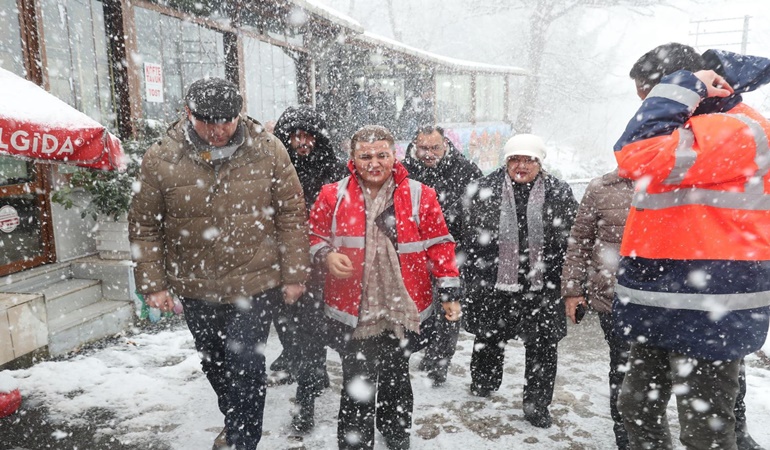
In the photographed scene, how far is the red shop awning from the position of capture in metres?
3.38

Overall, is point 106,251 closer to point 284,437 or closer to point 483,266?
point 284,437

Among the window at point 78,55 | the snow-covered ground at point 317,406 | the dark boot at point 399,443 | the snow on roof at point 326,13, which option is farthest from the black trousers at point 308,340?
the snow on roof at point 326,13

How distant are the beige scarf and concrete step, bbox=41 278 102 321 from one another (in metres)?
3.76

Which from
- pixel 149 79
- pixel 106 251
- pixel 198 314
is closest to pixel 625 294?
pixel 198 314

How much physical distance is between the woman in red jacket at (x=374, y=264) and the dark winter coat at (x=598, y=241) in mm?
752

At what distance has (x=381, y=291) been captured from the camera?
9.65 ft

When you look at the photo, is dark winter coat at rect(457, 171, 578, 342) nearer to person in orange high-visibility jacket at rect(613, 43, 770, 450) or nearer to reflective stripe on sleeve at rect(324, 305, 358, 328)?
reflective stripe on sleeve at rect(324, 305, 358, 328)

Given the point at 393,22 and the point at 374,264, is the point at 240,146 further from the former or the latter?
the point at 393,22

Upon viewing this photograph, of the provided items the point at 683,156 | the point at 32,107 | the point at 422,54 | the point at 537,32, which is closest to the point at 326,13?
the point at 422,54

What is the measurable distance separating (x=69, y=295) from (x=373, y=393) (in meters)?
3.99

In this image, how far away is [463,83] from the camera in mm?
16328

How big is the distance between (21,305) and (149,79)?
3.82 meters

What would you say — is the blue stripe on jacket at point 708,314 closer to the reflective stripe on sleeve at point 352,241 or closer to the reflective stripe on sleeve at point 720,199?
the reflective stripe on sleeve at point 720,199

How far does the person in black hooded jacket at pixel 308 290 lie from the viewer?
11.2ft
